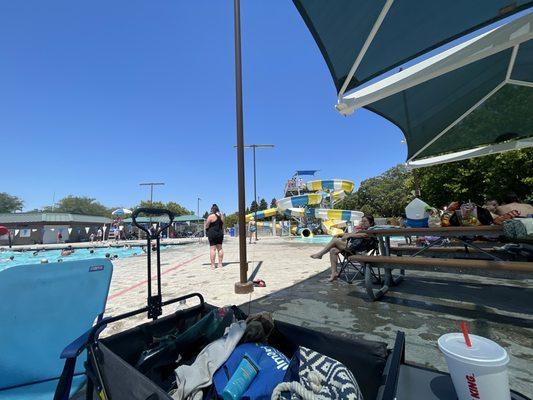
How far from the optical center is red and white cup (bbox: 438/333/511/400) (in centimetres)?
104

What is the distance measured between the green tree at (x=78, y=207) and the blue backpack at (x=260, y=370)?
96160mm

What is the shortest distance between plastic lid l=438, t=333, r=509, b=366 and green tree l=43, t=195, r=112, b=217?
97.0m

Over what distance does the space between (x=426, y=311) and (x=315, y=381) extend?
3043 millimetres

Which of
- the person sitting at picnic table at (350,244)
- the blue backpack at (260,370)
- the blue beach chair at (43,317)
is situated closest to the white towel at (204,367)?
the blue backpack at (260,370)

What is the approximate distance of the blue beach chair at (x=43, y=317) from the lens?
1.87 metres

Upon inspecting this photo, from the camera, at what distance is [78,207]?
8519 centimetres

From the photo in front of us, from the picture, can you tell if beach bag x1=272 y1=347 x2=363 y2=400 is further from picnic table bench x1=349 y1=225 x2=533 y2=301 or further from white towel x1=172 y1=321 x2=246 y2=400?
picnic table bench x1=349 y1=225 x2=533 y2=301

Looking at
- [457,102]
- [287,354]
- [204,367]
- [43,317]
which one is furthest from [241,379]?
[457,102]

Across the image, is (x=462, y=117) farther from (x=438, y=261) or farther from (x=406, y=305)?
(x=406, y=305)

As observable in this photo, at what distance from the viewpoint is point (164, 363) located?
1721 millimetres

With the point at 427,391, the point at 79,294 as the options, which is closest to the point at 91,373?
the point at 79,294

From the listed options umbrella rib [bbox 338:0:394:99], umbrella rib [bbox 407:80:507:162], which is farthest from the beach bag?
umbrella rib [bbox 407:80:507:162]

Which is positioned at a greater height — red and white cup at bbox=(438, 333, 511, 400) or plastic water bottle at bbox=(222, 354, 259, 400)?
red and white cup at bbox=(438, 333, 511, 400)

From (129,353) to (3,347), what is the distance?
973mm
